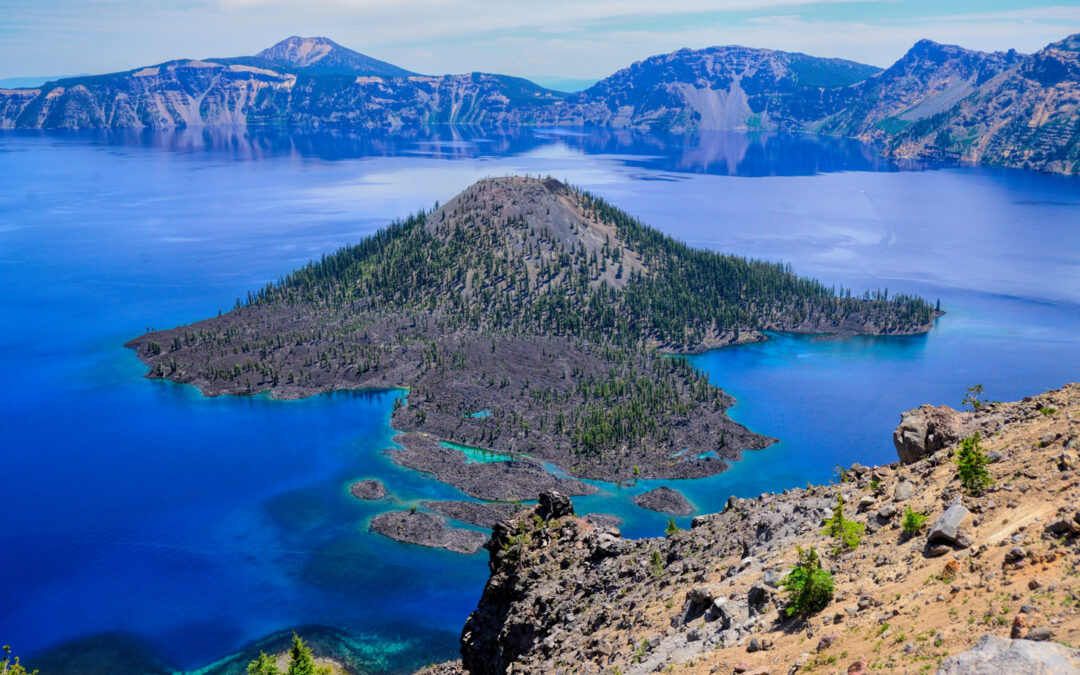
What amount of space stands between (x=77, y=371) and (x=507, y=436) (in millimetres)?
106722

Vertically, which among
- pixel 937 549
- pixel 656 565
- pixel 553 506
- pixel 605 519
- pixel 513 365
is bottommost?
pixel 605 519

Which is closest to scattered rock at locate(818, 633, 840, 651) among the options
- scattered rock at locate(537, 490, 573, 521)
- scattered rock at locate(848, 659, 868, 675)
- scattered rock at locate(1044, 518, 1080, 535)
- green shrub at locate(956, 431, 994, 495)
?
scattered rock at locate(848, 659, 868, 675)

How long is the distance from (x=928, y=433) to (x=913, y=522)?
511 inches

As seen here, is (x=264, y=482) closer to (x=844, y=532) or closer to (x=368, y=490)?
(x=368, y=490)

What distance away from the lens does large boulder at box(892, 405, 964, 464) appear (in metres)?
44.4

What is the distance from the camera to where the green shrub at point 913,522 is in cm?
3459

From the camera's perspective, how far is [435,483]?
120 meters

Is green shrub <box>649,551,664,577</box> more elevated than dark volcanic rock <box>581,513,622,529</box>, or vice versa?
green shrub <box>649,551,664,577</box>

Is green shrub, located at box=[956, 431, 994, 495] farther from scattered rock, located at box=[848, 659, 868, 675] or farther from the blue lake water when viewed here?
the blue lake water

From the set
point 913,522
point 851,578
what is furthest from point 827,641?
point 913,522

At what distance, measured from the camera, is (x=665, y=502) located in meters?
112

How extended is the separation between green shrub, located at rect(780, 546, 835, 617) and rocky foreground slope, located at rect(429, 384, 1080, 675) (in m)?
0.48

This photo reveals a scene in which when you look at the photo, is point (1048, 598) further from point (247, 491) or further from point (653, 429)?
point (247, 491)

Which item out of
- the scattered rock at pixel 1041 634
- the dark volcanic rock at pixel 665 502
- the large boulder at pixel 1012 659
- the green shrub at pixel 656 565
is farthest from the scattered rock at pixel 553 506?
the dark volcanic rock at pixel 665 502
